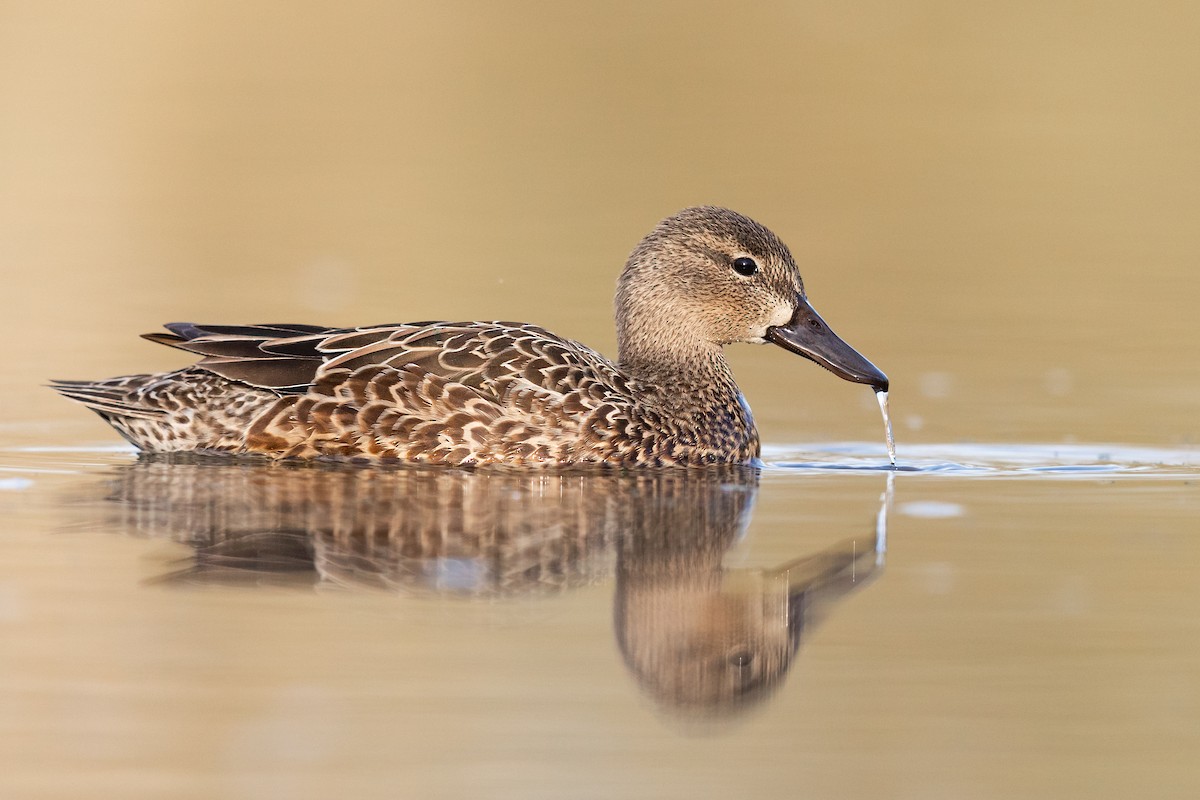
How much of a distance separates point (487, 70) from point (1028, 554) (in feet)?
65.2

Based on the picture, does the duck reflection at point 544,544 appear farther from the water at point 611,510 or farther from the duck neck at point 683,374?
the duck neck at point 683,374

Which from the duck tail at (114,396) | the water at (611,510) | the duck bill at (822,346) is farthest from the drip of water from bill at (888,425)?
the duck tail at (114,396)

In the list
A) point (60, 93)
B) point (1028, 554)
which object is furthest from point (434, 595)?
point (60, 93)

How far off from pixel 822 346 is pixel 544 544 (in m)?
2.79

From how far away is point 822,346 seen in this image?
8.86m

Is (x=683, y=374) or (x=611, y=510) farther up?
(x=683, y=374)

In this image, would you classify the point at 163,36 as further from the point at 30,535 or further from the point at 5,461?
the point at 30,535

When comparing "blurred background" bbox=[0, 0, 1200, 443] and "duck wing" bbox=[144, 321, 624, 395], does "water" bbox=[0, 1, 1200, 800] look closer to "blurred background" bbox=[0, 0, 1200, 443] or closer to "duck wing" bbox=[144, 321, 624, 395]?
"blurred background" bbox=[0, 0, 1200, 443]

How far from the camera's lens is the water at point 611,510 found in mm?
4477

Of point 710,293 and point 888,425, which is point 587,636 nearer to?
point 888,425

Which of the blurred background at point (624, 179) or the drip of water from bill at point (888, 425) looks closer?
the drip of water from bill at point (888, 425)

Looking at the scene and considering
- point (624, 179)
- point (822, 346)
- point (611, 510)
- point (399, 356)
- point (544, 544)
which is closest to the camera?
point (544, 544)

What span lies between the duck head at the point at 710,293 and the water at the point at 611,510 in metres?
0.58

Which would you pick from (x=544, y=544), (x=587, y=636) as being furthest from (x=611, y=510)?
(x=587, y=636)
